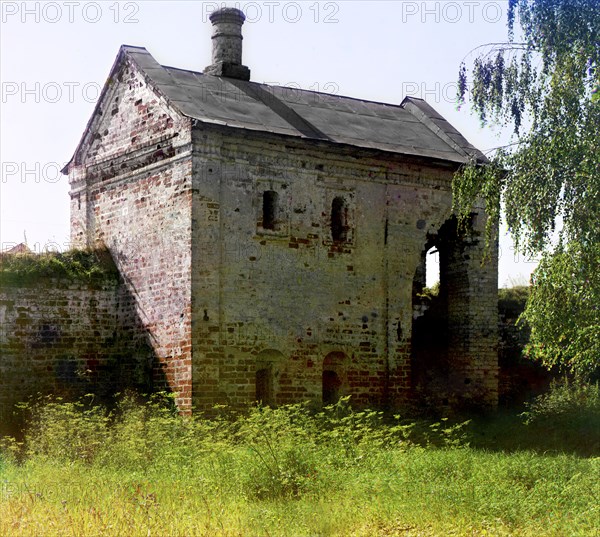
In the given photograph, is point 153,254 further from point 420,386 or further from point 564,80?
point 564,80

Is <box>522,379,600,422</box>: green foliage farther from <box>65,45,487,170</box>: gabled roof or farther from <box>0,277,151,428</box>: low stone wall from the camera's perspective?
<box>0,277,151,428</box>: low stone wall

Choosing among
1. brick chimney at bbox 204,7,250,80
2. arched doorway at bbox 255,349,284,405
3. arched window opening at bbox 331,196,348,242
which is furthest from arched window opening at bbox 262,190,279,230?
brick chimney at bbox 204,7,250,80

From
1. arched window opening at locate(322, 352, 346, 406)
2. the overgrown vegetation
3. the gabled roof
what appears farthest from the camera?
arched window opening at locate(322, 352, 346, 406)

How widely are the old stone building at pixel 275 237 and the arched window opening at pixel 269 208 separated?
0.03 meters

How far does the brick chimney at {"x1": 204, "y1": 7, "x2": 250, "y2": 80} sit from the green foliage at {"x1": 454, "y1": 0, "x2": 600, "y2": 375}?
8122mm

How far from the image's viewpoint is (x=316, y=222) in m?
18.8

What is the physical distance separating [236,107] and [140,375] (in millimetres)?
5253

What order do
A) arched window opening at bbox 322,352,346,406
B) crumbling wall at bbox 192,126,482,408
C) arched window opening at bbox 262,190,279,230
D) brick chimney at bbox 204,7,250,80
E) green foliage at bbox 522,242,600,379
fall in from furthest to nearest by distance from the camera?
brick chimney at bbox 204,7,250,80 < arched window opening at bbox 322,352,346,406 < arched window opening at bbox 262,190,279,230 < crumbling wall at bbox 192,126,482,408 < green foliage at bbox 522,242,600,379

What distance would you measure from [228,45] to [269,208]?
15.1ft

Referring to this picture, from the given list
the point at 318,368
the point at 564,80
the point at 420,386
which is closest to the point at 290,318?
the point at 318,368

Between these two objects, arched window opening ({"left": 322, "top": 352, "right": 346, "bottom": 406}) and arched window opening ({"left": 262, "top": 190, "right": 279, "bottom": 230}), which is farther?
arched window opening ({"left": 322, "top": 352, "right": 346, "bottom": 406})

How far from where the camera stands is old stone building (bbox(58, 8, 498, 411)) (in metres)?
17.5

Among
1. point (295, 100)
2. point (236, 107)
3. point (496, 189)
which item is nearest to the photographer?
point (496, 189)

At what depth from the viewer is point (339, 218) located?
761 inches
